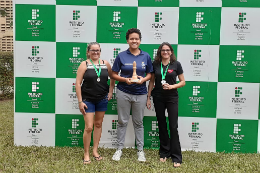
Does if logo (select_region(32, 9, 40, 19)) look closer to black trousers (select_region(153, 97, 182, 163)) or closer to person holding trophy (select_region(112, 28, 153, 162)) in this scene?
person holding trophy (select_region(112, 28, 153, 162))

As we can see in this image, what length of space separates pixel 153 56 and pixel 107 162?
1.81 m

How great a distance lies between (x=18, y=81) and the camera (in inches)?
149

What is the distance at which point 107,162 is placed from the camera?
124 inches

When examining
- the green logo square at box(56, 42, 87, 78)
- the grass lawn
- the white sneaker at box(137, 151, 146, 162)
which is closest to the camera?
the grass lawn

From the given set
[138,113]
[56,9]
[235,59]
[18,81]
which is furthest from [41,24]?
[235,59]

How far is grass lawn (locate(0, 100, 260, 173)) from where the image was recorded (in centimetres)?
297

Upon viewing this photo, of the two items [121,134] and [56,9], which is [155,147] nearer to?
[121,134]

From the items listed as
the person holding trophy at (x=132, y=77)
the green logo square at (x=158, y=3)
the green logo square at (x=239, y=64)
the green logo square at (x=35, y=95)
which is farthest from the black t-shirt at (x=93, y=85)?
the green logo square at (x=239, y=64)

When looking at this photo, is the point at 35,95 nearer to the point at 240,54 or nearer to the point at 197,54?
the point at 197,54

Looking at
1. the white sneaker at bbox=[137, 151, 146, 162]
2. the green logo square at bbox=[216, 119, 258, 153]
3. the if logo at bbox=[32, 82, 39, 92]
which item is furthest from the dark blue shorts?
the green logo square at bbox=[216, 119, 258, 153]

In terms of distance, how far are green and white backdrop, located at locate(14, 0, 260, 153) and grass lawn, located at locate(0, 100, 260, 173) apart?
0.90 ft

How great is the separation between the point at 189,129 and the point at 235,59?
1.37 m

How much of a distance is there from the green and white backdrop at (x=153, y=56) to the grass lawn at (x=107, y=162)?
0.27 m

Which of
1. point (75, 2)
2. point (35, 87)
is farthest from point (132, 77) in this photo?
point (35, 87)
